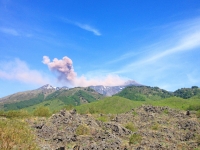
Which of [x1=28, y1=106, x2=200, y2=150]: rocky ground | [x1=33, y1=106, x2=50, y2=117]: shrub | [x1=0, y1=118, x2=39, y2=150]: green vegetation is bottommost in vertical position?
[x1=28, y1=106, x2=200, y2=150]: rocky ground

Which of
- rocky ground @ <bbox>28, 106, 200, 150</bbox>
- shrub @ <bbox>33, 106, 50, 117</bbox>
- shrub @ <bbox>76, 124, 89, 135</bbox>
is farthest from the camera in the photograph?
shrub @ <bbox>33, 106, 50, 117</bbox>

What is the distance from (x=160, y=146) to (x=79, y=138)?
56.7 ft

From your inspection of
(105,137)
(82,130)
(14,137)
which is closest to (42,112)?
(82,130)

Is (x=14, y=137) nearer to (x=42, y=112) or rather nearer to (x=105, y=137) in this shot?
(x=105, y=137)

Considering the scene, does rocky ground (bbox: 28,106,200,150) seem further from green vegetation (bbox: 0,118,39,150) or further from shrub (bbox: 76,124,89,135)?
green vegetation (bbox: 0,118,39,150)

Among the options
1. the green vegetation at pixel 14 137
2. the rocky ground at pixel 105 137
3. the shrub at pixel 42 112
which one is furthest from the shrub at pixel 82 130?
the shrub at pixel 42 112

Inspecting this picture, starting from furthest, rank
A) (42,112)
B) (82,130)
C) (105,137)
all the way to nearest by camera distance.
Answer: (42,112) → (82,130) → (105,137)

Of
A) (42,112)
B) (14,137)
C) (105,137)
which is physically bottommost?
(105,137)

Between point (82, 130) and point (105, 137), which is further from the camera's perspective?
point (82, 130)

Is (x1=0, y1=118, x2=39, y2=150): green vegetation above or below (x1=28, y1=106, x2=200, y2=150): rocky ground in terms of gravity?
above

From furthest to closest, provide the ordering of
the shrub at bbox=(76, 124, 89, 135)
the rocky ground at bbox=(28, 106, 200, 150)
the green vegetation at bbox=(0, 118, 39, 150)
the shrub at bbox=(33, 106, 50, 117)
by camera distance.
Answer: the shrub at bbox=(33, 106, 50, 117) → the shrub at bbox=(76, 124, 89, 135) → the rocky ground at bbox=(28, 106, 200, 150) → the green vegetation at bbox=(0, 118, 39, 150)

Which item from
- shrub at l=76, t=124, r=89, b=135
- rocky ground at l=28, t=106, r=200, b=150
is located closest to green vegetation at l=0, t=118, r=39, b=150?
rocky ground at l=28, t=106, r=200, b=150

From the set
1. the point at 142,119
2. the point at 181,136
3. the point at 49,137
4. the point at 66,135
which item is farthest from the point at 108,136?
the point at 142,119

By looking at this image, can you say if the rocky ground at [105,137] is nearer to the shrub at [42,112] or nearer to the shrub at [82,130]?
the shrub at [82,130]
